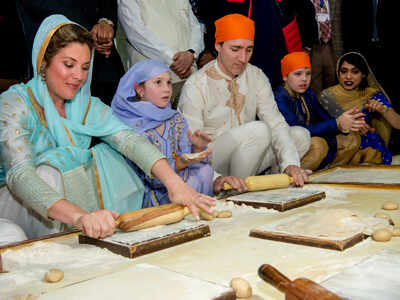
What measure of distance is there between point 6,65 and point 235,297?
2.42 m

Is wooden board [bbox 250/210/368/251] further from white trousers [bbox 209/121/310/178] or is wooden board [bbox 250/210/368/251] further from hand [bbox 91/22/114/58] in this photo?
hand [bbox 91/22/114/58]

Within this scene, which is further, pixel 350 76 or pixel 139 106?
pixel 350 76

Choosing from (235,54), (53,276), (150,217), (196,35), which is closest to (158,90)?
(235,54)

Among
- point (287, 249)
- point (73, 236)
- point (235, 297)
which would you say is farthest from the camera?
point (73, 236)

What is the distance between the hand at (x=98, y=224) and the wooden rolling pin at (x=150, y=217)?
0.21 ft

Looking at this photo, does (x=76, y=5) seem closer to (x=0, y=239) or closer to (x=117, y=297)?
(x=0, y=239)

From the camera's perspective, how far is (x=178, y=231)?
1.50 m

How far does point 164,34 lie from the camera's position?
3162 mm

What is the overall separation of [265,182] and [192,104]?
95cm

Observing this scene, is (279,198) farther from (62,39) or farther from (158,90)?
(62,39)

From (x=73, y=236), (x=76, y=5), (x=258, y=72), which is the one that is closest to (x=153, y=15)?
(x=76, y=5)

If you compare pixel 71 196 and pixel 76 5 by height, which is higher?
pixel 76 5

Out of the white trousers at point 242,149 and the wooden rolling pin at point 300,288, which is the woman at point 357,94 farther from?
the wooden rolling pin at point 300,288

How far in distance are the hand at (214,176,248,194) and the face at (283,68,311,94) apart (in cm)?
175
